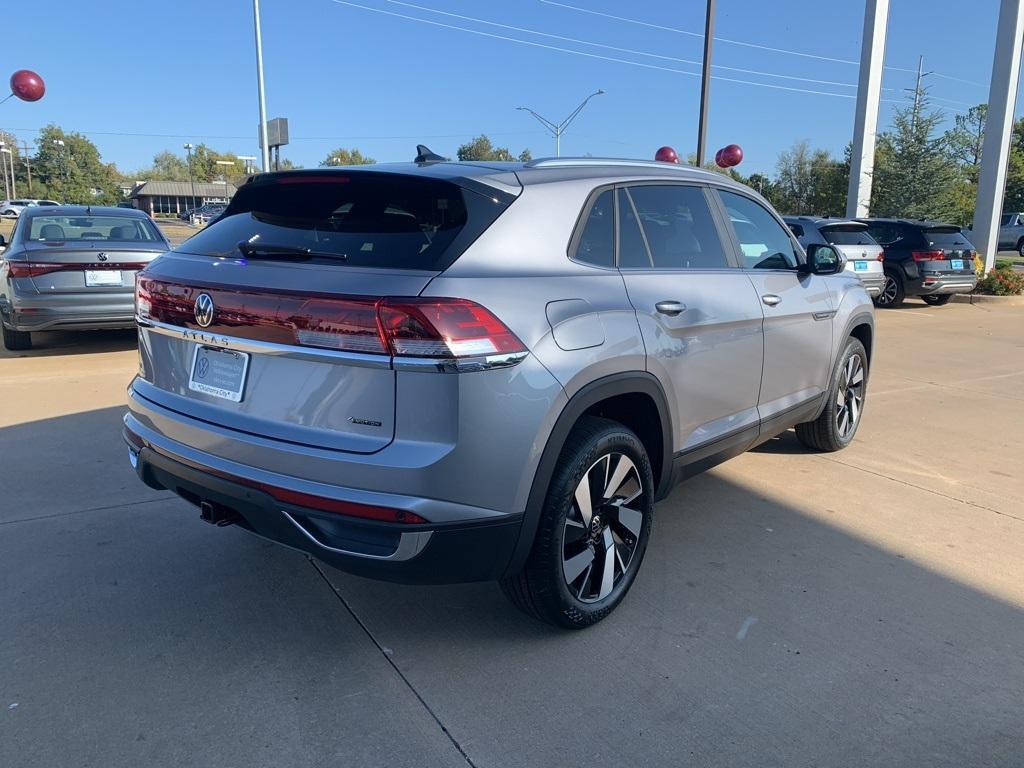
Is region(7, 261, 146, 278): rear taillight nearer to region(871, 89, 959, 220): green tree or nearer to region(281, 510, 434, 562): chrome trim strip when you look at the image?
region(281, 510, 434, 562): chrome trim strip

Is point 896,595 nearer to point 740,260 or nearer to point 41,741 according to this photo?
point 740,260

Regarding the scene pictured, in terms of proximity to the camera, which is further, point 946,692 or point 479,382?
point 946,692

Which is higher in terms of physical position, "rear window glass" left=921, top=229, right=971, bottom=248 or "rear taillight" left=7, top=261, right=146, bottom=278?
"rear window glass" left=921, top=229, right=971, bottom=248

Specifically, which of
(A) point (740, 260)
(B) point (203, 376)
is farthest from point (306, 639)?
(A) point (740, 260)

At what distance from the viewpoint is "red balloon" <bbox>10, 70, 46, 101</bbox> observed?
1905cm

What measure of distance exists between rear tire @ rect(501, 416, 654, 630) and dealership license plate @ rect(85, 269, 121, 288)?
21.3 ft


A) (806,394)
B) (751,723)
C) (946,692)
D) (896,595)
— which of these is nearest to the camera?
(751,723)

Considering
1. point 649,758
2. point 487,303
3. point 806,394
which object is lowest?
point 649,758

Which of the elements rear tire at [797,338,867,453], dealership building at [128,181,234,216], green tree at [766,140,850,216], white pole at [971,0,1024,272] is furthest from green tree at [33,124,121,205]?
rear tire at [797,338,867,453]

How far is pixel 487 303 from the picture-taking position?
2.49 m

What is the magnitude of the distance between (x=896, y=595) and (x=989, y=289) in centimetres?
1524

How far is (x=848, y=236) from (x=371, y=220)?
12029mm

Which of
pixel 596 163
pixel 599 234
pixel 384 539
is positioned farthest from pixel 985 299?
pixel 384 539

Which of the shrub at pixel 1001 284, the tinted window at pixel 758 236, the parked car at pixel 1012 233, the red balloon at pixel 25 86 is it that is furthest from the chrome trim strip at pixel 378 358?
the parked car at pixel 1012 233
